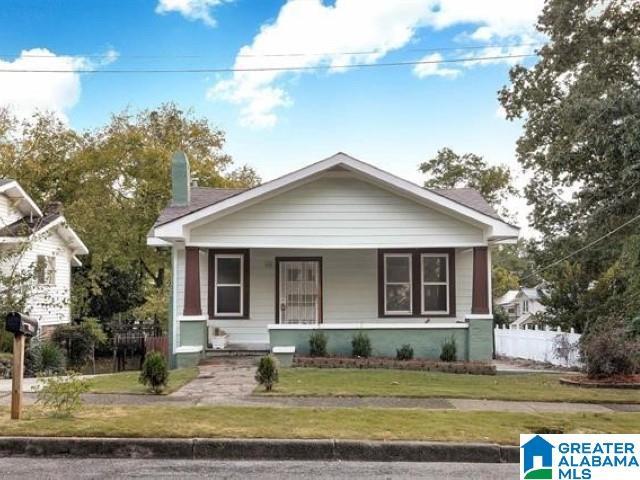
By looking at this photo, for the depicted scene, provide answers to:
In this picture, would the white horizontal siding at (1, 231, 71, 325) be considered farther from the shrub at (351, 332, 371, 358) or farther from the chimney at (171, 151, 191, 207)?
the shrub at (351, 332, 371, 358)

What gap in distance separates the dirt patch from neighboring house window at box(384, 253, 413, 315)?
494 cm

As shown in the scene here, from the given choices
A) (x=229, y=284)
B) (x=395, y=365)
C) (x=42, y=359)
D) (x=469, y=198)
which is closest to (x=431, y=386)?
(x=395, y=365)

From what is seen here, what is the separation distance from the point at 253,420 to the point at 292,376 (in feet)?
13.6

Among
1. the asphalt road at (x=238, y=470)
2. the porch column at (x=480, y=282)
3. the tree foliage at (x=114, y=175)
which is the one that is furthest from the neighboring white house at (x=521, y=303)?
the asphalt road at (x=238, y=470)

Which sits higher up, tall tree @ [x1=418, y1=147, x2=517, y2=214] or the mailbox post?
tall tree @ [x1=418, y1=147, x2=517, y2=214]

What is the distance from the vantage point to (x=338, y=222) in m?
14.8

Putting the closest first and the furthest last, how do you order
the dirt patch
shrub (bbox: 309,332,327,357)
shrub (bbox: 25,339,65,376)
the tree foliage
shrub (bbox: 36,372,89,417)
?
1. shrub (bbox: 36,372,89,417)
2. the dirt patch
3. shrub (bbox: 309,332,327,357)
4. shrub (bbox: 25,339,65,376)
5. the tree foliage

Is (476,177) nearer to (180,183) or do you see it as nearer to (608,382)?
(180,183)

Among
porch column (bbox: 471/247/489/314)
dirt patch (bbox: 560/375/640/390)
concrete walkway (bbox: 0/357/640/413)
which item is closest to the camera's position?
concrete walkway (bbox: 0/357/640/413)

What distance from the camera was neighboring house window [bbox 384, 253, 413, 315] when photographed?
1631 centimetres

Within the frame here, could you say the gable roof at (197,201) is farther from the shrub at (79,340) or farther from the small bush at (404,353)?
the shrub at (79,340)

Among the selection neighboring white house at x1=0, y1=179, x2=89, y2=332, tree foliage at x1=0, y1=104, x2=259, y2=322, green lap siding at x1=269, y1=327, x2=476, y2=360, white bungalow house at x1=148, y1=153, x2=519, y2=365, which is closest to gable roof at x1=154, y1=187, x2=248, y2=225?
white bungalow house at x1=148, y1=153, x2=519, y2=365

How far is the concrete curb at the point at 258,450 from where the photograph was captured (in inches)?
253

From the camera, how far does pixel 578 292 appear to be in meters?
21.1
